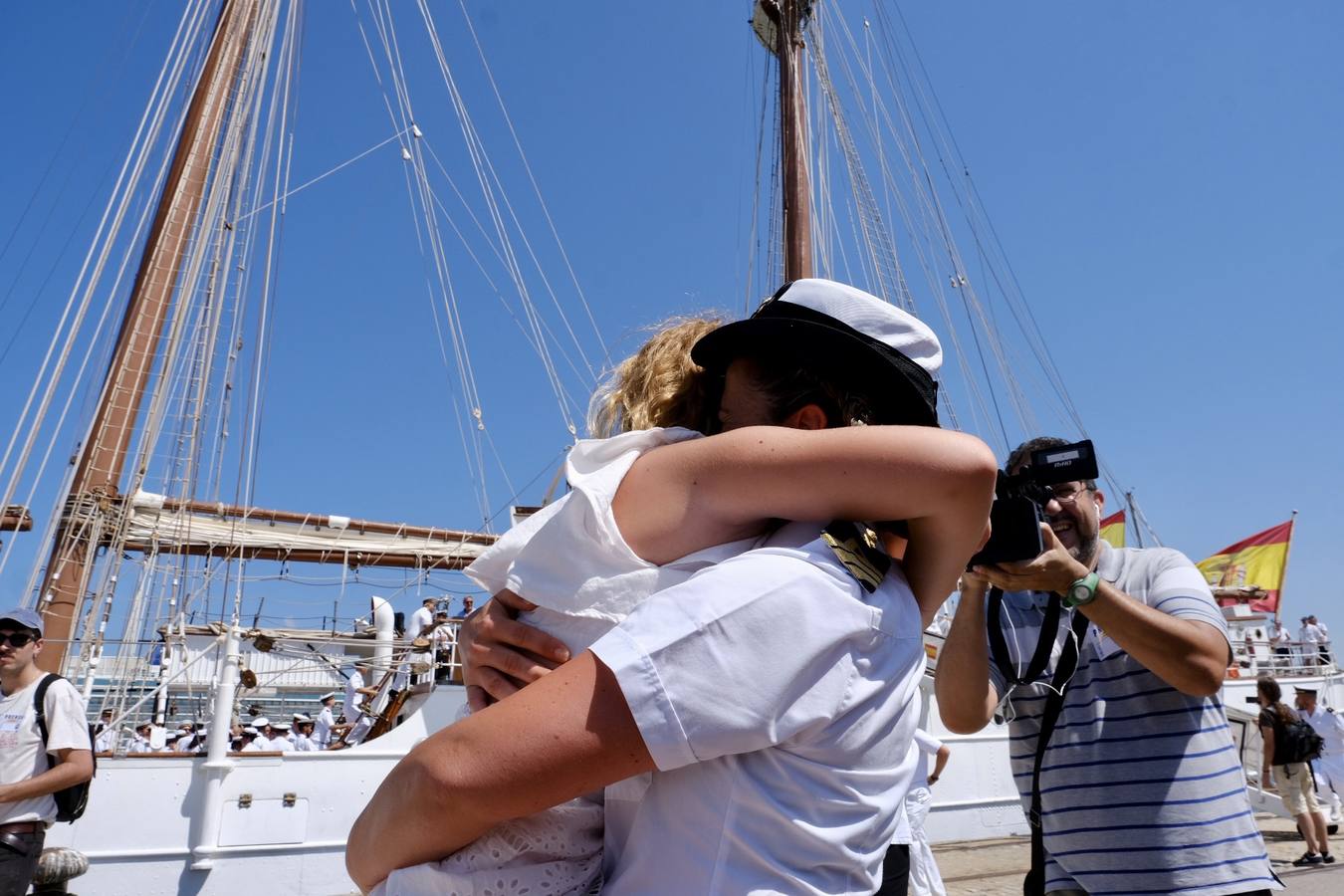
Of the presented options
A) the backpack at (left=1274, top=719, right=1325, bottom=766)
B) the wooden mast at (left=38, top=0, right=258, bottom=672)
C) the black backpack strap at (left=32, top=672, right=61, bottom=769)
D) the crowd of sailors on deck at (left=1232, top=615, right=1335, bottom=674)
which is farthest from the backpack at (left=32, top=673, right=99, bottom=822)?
the crowd of sailors on deck at (left=1232, top=615, right=1335, bottom=674)

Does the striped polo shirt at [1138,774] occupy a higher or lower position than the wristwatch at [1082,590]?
lower

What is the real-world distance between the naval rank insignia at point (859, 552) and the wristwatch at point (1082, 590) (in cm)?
119

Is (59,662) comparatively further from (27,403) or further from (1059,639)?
(1059,639)

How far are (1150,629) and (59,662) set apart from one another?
11397 millimetres

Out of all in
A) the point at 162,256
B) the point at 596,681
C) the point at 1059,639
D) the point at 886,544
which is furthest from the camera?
the point at 162,256

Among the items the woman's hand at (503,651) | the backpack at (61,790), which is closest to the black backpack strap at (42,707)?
the backpack at (61,790)

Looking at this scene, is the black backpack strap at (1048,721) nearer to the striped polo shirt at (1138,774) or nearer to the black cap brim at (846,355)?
the striped polo shirt at (1138,774)

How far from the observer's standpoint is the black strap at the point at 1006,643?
2.13 meters

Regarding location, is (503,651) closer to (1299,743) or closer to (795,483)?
(795,483)

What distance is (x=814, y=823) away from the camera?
84 centimetres

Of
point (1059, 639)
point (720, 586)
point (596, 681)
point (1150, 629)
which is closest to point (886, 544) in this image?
point (720, 586)

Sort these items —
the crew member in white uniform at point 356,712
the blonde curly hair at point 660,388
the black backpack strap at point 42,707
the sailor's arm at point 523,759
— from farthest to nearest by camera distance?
the crew member in white uniform at point 356,712, the black backpack strap at point 42,707, the blonde curly hair at point 660,388, the sailor's arm at point 523,759

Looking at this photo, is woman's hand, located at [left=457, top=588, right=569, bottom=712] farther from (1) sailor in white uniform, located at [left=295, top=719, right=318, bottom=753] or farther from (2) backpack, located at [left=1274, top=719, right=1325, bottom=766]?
(1) sailor in white uniform, located at [left=295, top=719, right=318, bottom=753]

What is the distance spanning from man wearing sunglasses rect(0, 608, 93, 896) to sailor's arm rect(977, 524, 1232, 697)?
3.61m
